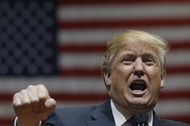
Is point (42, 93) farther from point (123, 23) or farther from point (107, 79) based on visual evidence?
point (123, 23)

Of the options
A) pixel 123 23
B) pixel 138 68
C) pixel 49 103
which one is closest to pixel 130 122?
pixel 138 68

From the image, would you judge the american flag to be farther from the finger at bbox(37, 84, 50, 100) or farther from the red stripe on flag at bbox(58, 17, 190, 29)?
the finger at bbox(37, 84, 50, 100)

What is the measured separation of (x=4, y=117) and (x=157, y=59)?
90.6 inches

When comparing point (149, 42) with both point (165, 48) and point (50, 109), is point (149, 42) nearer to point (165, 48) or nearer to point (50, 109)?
point (165, 48)

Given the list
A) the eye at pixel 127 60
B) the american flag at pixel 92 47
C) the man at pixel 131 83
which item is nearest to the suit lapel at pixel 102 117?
the man at pixel 131 83

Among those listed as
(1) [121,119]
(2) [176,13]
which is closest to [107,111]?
(1) [121,119]

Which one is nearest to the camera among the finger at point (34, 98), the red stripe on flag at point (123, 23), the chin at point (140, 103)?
the finger at point (34, 98)

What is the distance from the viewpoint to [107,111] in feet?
7.93

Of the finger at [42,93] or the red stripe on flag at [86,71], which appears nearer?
the finger at [42,93]

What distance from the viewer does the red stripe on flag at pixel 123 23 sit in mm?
4508

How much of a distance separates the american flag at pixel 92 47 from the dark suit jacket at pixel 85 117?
6.76 ft

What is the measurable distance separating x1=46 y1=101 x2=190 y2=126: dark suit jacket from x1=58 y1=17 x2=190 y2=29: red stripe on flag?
6.86 feet

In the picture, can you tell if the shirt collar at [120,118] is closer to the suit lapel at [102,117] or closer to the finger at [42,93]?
the suit lapel at [102,117]

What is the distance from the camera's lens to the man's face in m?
2.35
